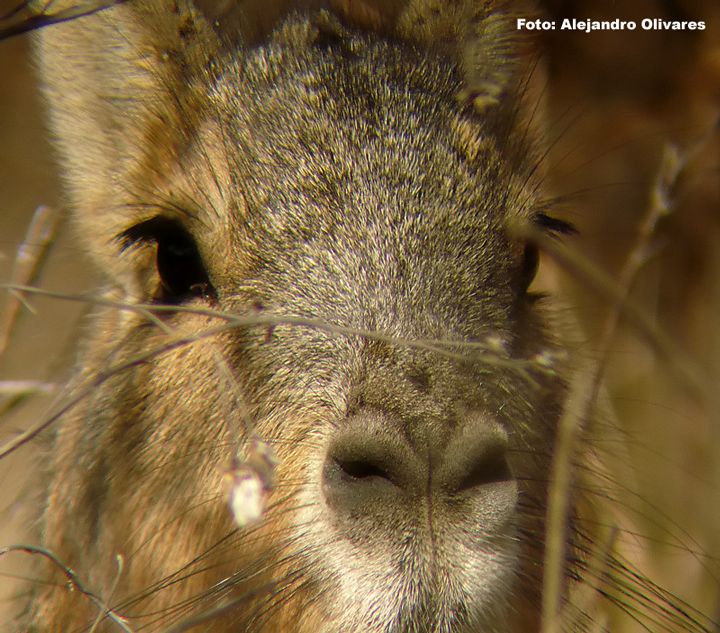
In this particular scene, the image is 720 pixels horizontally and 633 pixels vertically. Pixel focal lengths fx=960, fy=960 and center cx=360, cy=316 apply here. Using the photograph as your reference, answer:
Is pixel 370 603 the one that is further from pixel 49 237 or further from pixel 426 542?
pixel 49 237

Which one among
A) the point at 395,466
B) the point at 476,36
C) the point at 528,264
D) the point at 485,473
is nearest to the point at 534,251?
the point at 528,264

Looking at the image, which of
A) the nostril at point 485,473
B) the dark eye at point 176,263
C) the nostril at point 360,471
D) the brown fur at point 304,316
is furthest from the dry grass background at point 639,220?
the nostril at point 360,471

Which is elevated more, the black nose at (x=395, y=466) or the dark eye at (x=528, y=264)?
the dark eye at (x=528, y=264)

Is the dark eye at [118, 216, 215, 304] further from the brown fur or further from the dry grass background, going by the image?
the dry grass background

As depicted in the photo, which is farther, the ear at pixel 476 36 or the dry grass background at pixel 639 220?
the dry grass background at pixel 639 220

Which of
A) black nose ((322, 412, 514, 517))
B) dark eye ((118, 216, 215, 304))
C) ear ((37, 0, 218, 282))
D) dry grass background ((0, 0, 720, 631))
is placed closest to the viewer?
black nose ((322, 412, 514, 517))

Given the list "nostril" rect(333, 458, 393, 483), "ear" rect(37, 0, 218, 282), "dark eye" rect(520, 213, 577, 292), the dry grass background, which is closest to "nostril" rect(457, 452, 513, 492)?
"nostril" rect(333, 458, 393, 483)

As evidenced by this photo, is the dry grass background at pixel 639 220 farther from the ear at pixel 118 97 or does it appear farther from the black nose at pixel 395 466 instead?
the black nose at pixel 395 466
